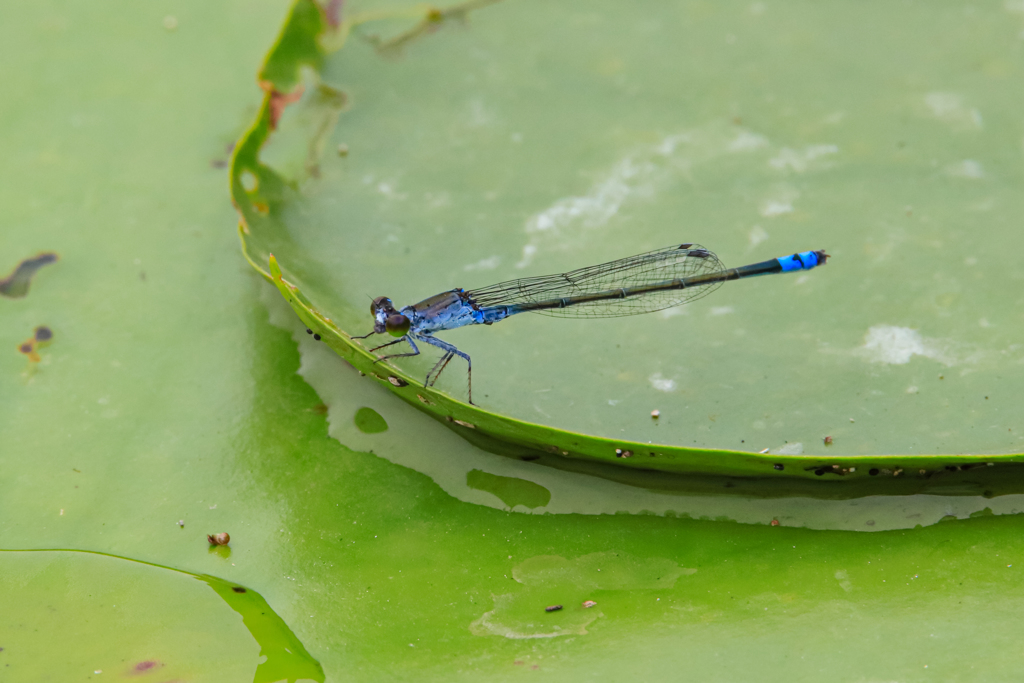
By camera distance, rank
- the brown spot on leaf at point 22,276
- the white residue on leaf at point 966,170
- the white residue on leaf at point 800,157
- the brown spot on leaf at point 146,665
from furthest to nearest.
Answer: the white residue on leaf at point 800,157 → the white residue on leaf at point 966,170 → the brown spot on leaf at point 22,276 → the brown spot on leaf at point 146,665

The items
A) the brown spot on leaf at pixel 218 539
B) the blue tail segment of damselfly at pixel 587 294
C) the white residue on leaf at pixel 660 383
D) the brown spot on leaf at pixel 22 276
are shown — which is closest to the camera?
the brown spot on leaf at pixel 218 539

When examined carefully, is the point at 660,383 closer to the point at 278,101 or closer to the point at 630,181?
the point at 630,181

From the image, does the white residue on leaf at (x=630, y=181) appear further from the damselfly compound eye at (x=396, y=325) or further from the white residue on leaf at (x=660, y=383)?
the white residue on leaf at (x=660, y=383)

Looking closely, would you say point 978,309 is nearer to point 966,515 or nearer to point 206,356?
point 966,515

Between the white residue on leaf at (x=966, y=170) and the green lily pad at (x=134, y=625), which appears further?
the white residue on leaf at (x=966, y=170)

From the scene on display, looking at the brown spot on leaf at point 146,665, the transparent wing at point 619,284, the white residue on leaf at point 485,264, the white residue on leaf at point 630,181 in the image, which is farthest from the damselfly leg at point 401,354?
the brown spot on leaf at point 146,665

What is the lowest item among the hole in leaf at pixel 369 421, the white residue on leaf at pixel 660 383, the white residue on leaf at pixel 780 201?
the hole in leaf at pixel 369 421

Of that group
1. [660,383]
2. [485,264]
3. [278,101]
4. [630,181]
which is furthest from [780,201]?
A: [278,101]
